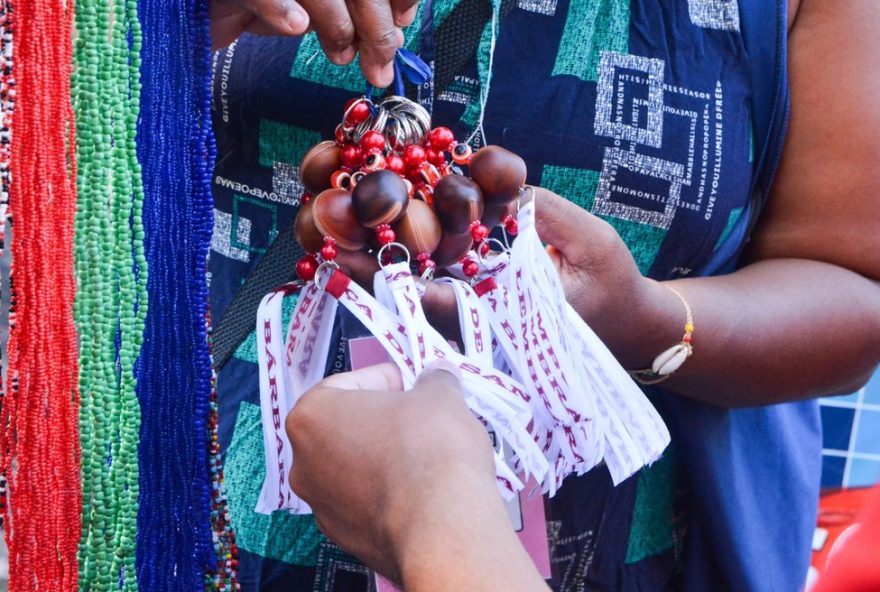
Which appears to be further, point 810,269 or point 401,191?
point 810,269

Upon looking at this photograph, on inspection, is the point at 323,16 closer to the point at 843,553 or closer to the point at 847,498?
the point at 843,553

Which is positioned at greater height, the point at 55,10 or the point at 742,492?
the point at 55,10

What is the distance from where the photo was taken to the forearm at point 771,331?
1.10 metres

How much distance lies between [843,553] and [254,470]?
2.42ft

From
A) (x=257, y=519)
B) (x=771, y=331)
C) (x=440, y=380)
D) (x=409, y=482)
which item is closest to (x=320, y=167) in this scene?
(x=440, y=380)

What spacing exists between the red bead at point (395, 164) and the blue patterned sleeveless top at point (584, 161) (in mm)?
213

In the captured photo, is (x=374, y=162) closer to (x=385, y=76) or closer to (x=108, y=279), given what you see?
(x=385, y=76)

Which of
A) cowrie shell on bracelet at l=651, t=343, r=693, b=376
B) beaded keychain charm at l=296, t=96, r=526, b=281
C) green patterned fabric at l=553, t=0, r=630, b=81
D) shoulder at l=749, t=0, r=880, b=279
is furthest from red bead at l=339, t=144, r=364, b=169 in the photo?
shoulder at l=749, t=0, r=880, b=279

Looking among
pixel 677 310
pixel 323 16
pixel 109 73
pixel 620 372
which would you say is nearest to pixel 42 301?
pixel 109 73

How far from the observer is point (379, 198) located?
0.77 metres

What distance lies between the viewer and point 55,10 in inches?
28.2

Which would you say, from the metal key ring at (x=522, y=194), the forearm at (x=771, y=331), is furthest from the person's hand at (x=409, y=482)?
the forearm at (x=771, y=331)

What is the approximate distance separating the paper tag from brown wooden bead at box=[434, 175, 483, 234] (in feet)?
0.46

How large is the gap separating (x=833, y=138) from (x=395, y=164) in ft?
2.06
